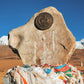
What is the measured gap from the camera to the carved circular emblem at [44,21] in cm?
584

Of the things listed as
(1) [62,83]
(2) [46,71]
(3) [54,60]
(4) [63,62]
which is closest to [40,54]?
(3) [54,60]

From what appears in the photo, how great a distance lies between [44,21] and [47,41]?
84cm

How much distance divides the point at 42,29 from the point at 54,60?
1376 mm

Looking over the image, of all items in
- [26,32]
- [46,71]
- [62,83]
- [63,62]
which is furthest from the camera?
[26,32]

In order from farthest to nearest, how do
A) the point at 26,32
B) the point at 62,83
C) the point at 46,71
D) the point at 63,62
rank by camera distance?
the point at 26,32 < the point at 63,62 < the point at 46,71 < the point at 62,83

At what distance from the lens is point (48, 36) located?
5922 mm

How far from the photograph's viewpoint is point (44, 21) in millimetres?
5824

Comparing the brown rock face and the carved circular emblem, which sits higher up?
the carved circular emblem

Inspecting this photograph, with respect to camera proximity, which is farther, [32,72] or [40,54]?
[40,54]

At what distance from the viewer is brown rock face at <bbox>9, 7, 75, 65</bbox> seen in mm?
5820

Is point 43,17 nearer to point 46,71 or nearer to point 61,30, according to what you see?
point 61,30

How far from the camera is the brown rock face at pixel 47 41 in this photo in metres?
5.82

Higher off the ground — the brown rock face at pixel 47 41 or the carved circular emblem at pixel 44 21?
the carved circular emblem at pixel 44 21

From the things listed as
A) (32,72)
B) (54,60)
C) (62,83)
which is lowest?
(62,83)
